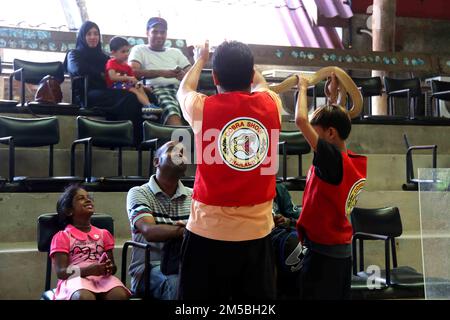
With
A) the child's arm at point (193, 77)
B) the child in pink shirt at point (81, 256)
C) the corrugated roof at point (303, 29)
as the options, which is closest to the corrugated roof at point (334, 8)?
the corrugated roof at point (303, 29)

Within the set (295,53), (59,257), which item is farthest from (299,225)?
(295,53)

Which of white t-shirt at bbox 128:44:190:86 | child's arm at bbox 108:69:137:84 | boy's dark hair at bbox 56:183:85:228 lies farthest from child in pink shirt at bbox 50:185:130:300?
white t-shirt at bbox 128:44:190:86

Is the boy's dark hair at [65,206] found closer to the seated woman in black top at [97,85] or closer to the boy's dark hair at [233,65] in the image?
the boy's dark hair at [233,65]

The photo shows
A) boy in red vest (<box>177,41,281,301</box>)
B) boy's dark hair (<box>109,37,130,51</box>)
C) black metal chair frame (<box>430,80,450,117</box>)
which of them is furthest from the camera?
black metal chair frame (<box>430,80,450,117</box>)

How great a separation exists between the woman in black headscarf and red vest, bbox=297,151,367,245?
3069mm

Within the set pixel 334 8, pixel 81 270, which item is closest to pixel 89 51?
pixel 81 270

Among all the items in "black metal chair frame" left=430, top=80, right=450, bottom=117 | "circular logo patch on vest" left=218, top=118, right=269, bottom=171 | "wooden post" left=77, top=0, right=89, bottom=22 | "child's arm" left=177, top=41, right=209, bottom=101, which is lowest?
"circular logo patch on vest" left=218, top=118, right=269, bottom=171

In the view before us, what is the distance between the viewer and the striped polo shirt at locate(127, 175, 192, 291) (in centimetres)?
321

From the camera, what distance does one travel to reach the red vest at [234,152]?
2.13 m

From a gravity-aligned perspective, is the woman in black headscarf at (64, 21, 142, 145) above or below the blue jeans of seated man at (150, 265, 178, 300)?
above

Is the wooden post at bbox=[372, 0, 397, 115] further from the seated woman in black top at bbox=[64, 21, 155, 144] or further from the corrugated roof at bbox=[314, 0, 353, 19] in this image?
the seated woman in black top at bbox=[64, 21, 155, 144]

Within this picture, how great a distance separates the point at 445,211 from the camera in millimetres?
3084
